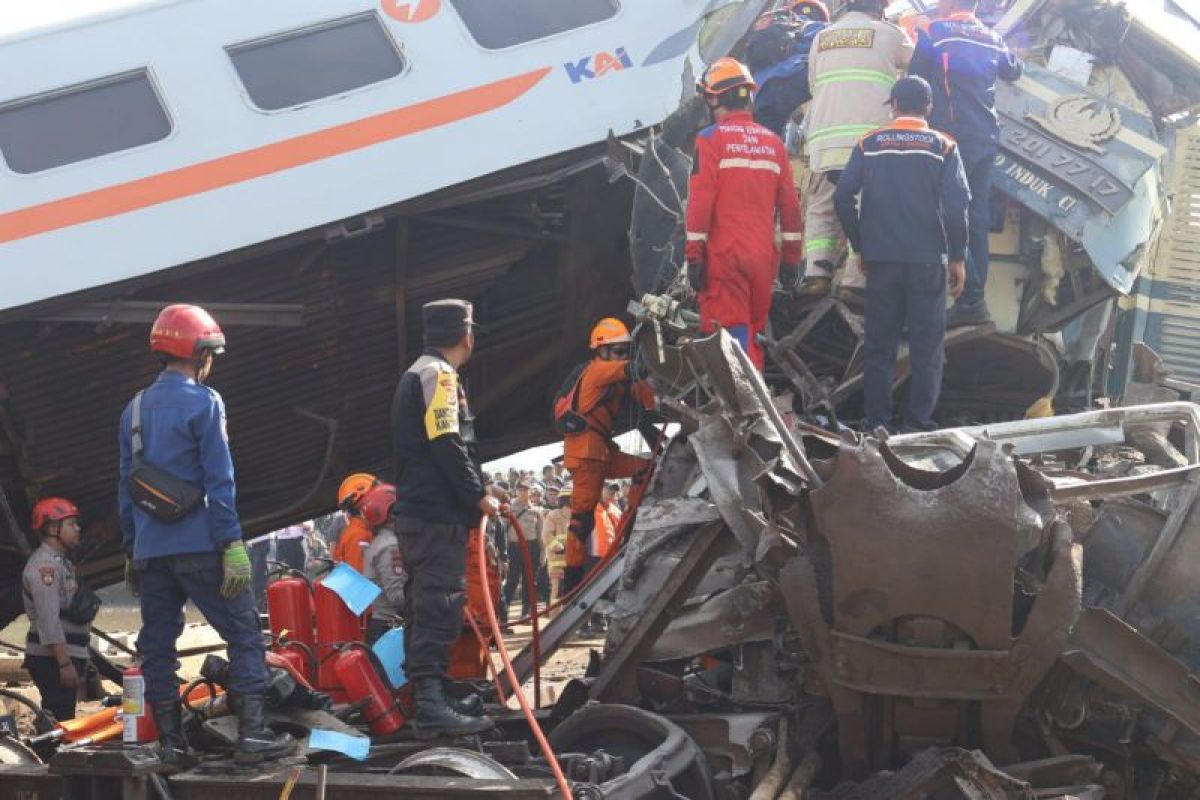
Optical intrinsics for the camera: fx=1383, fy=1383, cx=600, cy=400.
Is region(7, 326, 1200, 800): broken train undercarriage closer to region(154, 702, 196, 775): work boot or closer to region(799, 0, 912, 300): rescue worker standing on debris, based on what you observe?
region(154, 702, 196, 775): work boot

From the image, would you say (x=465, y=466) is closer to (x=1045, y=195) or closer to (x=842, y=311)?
(x=842, y=311)

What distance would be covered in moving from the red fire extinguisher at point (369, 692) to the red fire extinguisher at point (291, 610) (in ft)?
2.06

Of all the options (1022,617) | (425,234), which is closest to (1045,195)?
(1022,617)

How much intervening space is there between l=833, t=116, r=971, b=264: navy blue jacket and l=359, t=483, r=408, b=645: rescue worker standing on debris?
2.45 metres

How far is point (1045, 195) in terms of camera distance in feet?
20.4

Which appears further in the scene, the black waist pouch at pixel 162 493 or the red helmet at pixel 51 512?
the red helmet at pixel 51 512

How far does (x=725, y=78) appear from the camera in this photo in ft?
20.9

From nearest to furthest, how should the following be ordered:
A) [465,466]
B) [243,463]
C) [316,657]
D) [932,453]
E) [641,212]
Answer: [932,453] → [465,466] → [316,657] → [641,212] → [243,463]

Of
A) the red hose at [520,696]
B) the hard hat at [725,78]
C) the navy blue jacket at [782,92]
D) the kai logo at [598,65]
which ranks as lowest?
the red hose at [520,696]

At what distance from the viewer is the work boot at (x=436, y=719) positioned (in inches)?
190

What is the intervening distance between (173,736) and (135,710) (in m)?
0.15

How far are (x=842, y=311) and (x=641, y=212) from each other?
1306 millimetres

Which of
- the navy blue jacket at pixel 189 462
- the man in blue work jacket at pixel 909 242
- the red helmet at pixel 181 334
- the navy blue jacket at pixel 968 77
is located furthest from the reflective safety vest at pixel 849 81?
the navy blue jacket at pixel 189 462

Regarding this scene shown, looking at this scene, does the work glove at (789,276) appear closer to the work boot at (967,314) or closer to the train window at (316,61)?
the work boot at (967,314)
